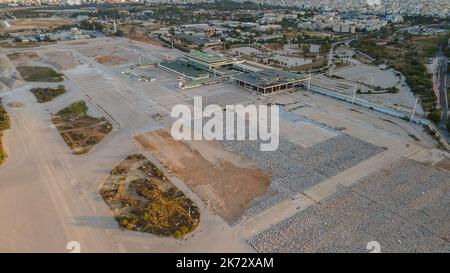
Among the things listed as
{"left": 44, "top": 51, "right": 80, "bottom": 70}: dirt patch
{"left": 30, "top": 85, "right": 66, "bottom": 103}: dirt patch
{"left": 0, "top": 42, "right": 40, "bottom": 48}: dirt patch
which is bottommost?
{"left": 30, "top": 85, "right": 66, "bottom": 103}: dirt patch

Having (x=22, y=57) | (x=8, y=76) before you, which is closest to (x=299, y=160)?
(x=8, y=76)

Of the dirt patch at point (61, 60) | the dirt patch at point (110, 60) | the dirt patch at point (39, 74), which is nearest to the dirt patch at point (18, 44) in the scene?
the dirt patch at point (61, 60)

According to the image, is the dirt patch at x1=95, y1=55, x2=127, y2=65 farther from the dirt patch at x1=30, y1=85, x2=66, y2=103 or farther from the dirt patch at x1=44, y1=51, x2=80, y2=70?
the dirt patch at x1=30, y1=85, x2=66, y2=103

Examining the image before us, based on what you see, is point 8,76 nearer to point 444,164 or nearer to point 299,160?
point 299,160

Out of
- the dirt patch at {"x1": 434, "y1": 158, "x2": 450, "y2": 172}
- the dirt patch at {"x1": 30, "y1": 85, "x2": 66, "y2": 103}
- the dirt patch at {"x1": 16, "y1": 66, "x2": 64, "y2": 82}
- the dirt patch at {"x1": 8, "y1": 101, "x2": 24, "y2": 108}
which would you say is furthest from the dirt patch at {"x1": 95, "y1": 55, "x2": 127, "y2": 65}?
the dirt patch at {"x1": 434, "y1": 158, "x2": 450, "y2": 172}

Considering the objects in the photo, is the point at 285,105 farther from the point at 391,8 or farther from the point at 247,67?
the point at 391,8

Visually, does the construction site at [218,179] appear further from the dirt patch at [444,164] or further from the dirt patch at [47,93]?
the dirt patch at [47,93]
